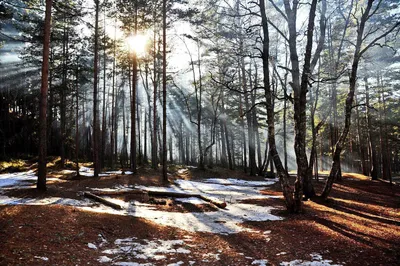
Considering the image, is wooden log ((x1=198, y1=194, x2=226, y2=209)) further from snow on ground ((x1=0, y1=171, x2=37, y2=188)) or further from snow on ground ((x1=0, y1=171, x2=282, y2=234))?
snow on ground ((x1=0, y1=171, x2=37, y2=188))

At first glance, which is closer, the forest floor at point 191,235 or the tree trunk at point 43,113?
the forest floor at point 191,235

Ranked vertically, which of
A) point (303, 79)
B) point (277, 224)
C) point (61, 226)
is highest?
point (303, 79)

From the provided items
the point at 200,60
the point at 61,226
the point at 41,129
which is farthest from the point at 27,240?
the point at 200,60

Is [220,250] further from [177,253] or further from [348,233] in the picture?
[348,233]

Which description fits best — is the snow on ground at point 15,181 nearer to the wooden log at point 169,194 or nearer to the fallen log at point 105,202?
the fallen log at point 105,202

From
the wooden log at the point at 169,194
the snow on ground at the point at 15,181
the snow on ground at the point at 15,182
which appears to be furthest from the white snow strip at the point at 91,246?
the snow on ground at the point at 15,181

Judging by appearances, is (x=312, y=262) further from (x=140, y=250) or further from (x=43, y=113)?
(x=43, y=113)

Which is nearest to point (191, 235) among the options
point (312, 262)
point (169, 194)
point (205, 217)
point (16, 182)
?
point (205, 217)

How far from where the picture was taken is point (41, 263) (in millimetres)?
4457

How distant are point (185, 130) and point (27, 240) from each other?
42.3 m

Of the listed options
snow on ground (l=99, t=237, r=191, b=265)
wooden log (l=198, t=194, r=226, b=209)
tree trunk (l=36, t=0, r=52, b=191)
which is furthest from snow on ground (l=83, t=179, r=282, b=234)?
tree trunk (l=36, t=0, r=52, b=191)

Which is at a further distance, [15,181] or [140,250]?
[15,181]

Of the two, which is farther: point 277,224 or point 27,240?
point 277,224

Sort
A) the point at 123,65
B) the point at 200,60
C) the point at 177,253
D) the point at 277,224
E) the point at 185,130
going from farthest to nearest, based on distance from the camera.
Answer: the point at 185,130 < the point at 200,60 < the point at 123,65 < the point at 277,224 < the point at 177,253
